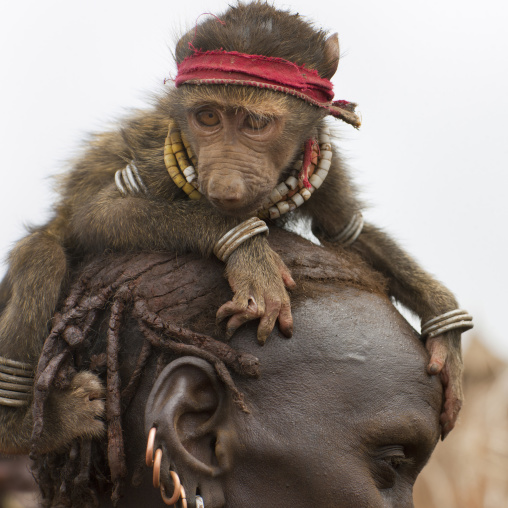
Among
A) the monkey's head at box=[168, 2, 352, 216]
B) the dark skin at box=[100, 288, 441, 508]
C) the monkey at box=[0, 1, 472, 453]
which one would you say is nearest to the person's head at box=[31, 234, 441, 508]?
the dark skin at box=[100, 288, 441, 508]

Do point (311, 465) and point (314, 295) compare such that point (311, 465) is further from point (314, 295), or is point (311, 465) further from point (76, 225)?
point (76, 225)

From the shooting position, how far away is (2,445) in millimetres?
3400

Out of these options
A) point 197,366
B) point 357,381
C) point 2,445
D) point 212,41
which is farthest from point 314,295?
point 2,445

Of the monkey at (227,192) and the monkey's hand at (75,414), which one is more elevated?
the monkey at (227,192)

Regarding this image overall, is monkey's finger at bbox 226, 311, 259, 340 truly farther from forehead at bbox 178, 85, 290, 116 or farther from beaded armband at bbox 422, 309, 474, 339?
beaded armband at bbox 422, 309, 474, 339

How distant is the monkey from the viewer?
3.31 metres

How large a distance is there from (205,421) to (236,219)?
1.02m

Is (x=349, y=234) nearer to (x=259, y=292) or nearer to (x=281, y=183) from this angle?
(x=281, y=183)

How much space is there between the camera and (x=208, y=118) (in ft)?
11.9

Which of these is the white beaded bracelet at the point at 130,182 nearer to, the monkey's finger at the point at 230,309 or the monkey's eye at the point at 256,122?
the monkey's eye at the point at 256,122

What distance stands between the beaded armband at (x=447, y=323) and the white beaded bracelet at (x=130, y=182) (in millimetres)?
1573

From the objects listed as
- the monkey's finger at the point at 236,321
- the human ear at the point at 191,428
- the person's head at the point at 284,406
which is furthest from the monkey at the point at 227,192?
the human ear at the point at 191,428

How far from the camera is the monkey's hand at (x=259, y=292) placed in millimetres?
Result: 2992

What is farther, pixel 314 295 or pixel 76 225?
pixel 76 225
